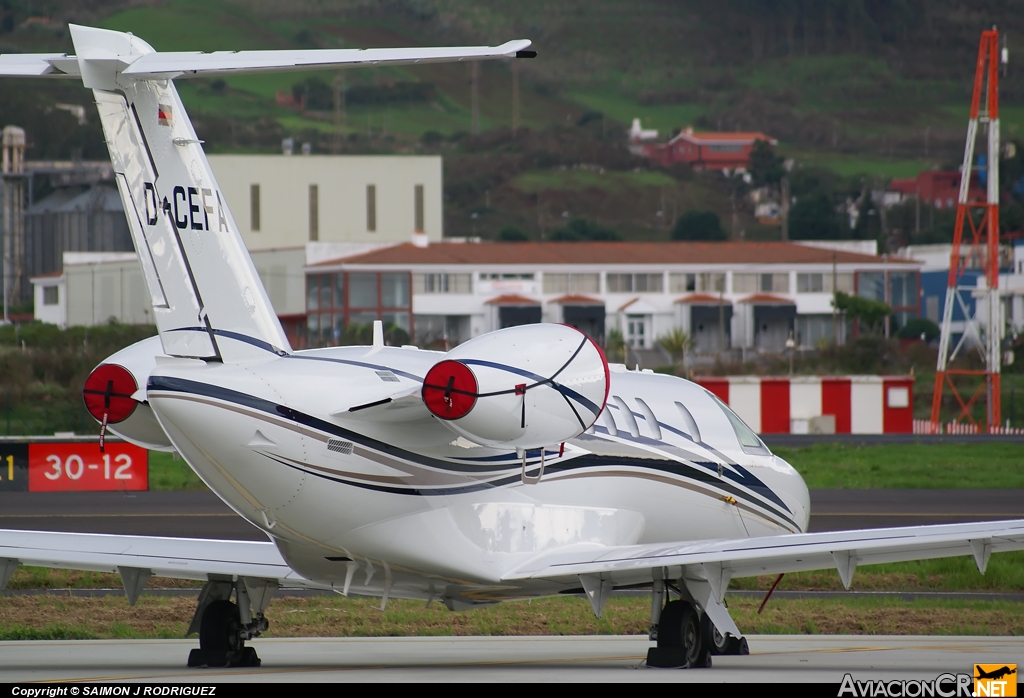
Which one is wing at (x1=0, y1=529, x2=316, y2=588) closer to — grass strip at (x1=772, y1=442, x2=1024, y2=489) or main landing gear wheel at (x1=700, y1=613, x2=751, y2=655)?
Result: main landing gear wheel at (x1=700, y1=613, x2=751, y2=655)

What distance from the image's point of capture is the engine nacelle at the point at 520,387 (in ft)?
40.3

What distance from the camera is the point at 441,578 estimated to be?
46.4ft

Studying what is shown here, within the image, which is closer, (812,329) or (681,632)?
(681,632)

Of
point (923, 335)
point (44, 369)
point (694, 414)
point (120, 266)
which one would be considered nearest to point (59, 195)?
point (120, 266)

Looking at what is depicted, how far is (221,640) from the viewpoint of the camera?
15.0 metres

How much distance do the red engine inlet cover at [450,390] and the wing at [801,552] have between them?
2527 millimetres

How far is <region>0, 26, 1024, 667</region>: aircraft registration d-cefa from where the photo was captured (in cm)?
1241

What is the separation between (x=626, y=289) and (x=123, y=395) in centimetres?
9749

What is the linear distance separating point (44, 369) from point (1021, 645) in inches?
1660

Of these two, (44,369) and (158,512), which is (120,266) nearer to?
(44,369)

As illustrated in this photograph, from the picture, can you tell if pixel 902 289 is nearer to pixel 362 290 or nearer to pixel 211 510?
pixel 362 290

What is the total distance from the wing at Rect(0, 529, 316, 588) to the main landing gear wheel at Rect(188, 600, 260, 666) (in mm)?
408

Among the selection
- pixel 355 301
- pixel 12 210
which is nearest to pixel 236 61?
pixel 355 301

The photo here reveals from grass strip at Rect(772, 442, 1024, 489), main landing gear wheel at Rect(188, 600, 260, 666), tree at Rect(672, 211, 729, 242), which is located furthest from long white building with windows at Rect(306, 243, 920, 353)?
main landing gear wheel at Rect(188, 600, 260, 666)
